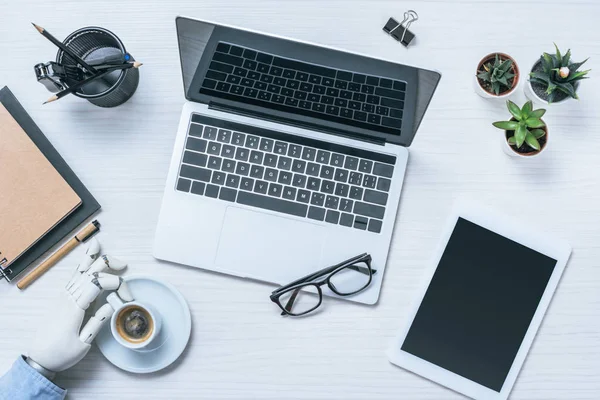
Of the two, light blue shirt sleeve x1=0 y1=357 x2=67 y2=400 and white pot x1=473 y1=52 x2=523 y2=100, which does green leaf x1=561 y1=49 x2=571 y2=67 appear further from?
light blue shirt sleeve x1=0 y1=357 x2=67 y2=400

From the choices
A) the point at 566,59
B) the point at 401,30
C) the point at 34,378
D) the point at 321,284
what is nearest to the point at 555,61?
the point at 566,59

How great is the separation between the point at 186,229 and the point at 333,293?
0.85 ft

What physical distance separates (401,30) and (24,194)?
67cm

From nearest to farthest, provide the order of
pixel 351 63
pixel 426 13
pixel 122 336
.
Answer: pixel 351 63
pixel 122 336
pixel 426 13

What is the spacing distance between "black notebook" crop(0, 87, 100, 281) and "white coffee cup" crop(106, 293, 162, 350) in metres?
0.14

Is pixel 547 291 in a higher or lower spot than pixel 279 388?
higher

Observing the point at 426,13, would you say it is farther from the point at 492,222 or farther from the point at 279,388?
the point at 279,388

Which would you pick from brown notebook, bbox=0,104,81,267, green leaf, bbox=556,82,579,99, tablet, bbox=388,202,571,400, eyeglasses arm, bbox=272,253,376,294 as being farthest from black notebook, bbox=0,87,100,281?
green leaf, bbox=556,82,579,99

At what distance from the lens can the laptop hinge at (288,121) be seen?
89 centimetres

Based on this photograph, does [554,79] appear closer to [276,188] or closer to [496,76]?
[496,76]

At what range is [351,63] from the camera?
2.28ft

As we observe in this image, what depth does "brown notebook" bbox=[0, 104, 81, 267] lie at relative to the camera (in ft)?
2.86

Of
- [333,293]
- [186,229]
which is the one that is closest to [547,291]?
[333,293]

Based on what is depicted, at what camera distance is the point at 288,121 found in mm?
898
